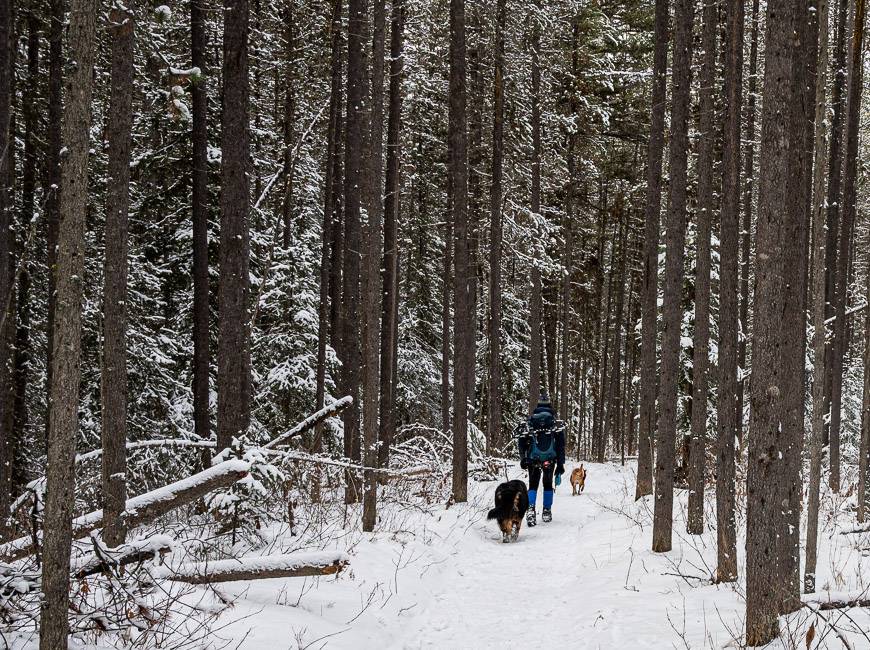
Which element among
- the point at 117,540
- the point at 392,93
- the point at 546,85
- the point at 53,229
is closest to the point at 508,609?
the point at 117,540

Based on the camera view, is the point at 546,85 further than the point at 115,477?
Yes

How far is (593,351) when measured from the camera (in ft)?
121

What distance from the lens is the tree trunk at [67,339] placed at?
3.96 meters

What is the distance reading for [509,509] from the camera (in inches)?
444

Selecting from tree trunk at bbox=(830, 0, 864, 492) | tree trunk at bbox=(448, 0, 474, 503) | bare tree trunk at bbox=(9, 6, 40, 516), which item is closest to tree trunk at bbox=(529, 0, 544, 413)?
tree trunk at bbox=(448, 0, 474, 503)

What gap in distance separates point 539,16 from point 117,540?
15.6m

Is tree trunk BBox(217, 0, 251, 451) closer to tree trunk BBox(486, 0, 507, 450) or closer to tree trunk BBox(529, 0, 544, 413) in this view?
tree trunk BBox(486, 0, 507, 450)

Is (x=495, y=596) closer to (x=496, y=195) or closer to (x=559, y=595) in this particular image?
(x=559, y=595)

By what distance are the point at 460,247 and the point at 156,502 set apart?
31.5ft

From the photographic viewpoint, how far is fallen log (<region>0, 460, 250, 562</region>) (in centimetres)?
549

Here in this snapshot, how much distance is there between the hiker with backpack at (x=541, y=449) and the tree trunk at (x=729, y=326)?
455 cm

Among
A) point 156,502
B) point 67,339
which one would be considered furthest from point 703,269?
point 67,339

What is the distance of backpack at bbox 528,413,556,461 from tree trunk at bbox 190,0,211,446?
639 centimetres

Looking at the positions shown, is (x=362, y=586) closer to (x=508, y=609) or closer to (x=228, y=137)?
(x=508, y=609)
